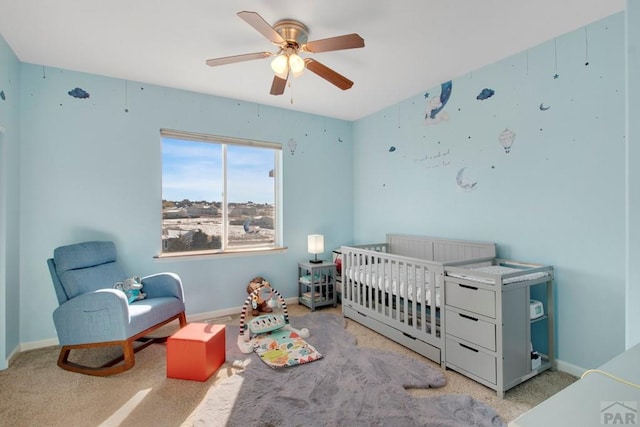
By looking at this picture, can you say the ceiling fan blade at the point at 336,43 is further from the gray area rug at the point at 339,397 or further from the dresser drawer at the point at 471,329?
the gray area rug at the point at 339,397

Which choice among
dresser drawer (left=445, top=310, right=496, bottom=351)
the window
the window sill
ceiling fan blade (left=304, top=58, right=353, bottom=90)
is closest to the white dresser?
dresser drawer (left=445, top=310, right=496, bottom=351)

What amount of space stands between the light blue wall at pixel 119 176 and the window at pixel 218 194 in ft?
0.42

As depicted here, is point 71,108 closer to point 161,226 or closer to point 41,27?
point 41,27

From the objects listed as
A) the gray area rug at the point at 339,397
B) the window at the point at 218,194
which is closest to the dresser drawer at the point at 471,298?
the gray area rug at the point at 339,397

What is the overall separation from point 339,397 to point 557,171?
7.47ft

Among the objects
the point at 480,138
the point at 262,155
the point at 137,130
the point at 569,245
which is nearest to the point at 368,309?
the point at 569,245

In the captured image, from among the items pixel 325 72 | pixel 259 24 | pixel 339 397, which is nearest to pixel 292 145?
pixel 325 72

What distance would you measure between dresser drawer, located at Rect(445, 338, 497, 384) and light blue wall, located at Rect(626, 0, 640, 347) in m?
0.87

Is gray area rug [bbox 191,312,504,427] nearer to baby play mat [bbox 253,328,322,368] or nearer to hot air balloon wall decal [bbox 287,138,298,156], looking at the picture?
baby play mat [bbox 253,328,322,368]

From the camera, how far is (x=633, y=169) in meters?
1.26

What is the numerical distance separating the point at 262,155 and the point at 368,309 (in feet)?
7.43

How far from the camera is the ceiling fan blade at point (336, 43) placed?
1771mm

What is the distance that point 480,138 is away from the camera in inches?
109

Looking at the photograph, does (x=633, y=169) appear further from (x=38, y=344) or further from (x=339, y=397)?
(x=38, y=344)
